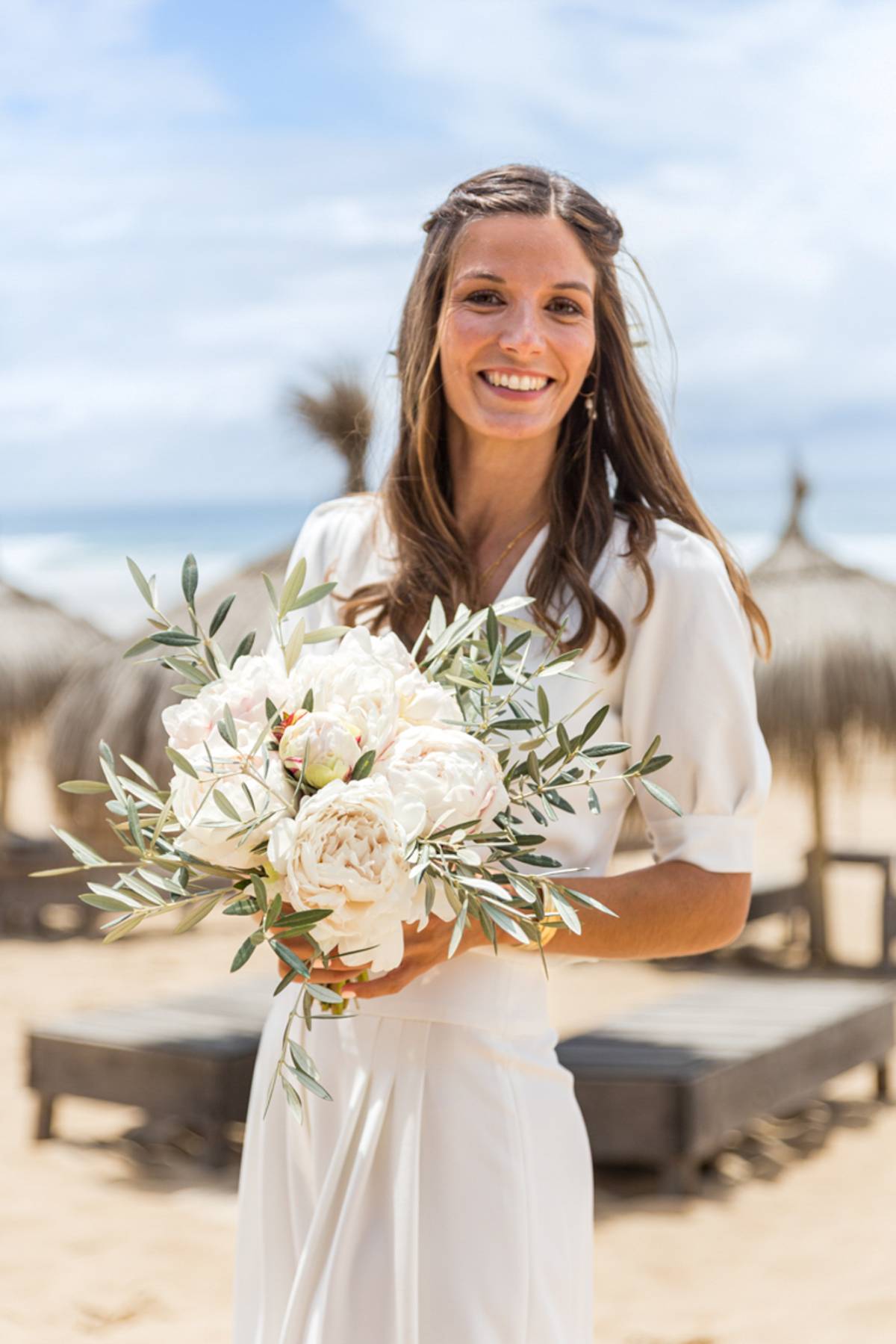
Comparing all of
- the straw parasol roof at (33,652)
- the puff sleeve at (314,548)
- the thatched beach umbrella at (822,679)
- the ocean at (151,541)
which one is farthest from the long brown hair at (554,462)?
the ocean at (151,541)

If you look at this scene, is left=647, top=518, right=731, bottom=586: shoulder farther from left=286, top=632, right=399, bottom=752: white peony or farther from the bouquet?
left=286, top=632, right=399, bottom=752: white peony

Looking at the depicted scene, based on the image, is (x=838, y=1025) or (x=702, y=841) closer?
(x=702, y=841)

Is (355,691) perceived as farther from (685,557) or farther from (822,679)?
(822,679)

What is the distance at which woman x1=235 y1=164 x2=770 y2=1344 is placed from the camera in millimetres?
1696

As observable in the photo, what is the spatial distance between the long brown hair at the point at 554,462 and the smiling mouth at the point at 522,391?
0.12 metres

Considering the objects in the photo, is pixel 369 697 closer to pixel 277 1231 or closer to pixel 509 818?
pixel 509 818

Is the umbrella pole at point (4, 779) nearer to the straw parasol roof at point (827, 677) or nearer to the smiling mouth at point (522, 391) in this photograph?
the straw parasol roof at point (827, 677)

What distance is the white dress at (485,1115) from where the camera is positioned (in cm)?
168

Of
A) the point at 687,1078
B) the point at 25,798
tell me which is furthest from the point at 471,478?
the point at 25,798

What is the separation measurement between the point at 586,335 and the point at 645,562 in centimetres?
32

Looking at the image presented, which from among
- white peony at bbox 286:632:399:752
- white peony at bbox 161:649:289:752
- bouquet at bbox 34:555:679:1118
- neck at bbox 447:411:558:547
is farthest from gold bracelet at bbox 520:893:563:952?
neck at bbox 447:411:558:547

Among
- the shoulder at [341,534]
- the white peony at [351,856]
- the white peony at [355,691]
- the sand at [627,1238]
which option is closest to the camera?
the white peony at [351,856]

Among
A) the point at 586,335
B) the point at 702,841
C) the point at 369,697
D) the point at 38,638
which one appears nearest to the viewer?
the point at 369,697

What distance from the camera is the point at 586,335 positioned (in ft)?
6.34
